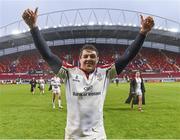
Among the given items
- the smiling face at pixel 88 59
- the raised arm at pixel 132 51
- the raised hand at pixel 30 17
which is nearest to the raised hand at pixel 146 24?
the raised arm at pixel 132 51

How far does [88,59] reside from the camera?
4.89 meters

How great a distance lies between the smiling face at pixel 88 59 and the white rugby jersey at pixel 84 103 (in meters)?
0.07

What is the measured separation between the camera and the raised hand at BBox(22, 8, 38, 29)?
16.2ft

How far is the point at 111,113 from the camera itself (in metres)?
20.1

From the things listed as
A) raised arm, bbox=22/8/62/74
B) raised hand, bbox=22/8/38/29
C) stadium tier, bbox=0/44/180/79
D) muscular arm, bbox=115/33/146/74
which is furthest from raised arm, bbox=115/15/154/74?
stadium tier, bbox=0/44/180/79

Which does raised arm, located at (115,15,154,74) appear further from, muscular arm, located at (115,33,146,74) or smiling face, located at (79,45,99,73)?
smiling face, located at (79,45,99,73)

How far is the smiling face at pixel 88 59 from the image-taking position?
490 cm

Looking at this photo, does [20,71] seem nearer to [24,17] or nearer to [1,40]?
[1,40]

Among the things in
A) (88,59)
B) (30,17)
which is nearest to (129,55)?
(88,59)

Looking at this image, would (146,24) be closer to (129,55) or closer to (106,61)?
(129,55)

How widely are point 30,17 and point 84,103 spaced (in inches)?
47.8

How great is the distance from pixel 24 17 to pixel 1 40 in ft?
263

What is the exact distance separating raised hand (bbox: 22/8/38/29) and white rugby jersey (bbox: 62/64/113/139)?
695 millimetres

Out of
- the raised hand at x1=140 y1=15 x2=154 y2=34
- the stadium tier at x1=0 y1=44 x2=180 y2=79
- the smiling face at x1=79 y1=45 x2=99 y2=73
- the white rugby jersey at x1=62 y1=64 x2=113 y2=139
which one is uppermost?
the stadium tier at x1=0 y1=44 x2=180 y2=79
